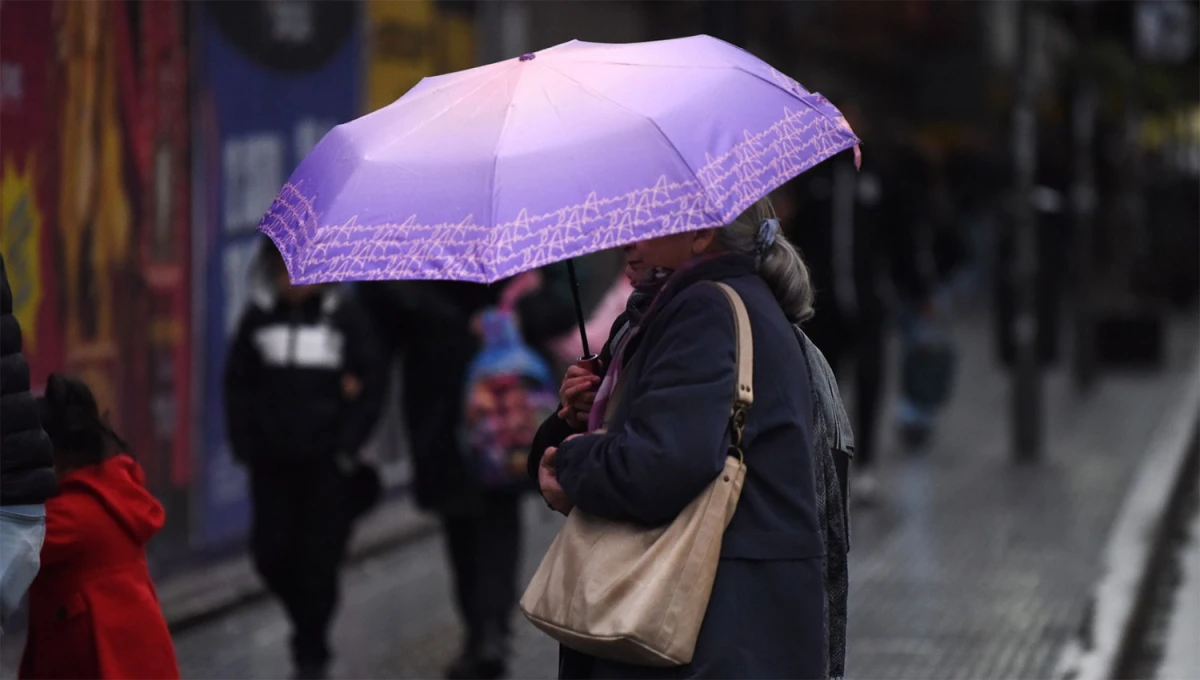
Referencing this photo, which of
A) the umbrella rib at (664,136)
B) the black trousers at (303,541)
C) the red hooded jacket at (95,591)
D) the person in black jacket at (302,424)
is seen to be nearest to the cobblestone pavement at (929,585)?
the black trousers at (303,541)

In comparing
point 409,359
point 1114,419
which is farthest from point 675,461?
point 1114,419

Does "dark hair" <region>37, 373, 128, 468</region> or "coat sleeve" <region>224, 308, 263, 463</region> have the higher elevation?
"dark hair" <region>37, 373, 128, 468</region>

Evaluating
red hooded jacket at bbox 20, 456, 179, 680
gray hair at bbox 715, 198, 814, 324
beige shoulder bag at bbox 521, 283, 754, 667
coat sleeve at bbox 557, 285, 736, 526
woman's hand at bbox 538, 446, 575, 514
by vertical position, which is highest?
gray hair at bbox 715, 198, 814, 324

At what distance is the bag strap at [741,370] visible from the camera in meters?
3.22

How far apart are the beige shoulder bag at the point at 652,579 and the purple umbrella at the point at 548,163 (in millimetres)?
315

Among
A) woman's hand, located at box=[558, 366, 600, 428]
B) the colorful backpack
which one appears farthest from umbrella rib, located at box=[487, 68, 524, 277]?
the colorful backpack

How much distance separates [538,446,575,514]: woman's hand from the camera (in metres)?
3.39

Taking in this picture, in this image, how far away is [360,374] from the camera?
21.5ft

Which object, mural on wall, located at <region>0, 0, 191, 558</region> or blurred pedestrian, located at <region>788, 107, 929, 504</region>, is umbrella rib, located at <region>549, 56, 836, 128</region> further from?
blurred pedestrian, located at <region>788, 107, 929, 504</region>

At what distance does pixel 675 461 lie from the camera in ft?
10.3

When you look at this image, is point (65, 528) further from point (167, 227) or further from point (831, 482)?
point (167, 227)

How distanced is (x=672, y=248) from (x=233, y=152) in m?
5.89

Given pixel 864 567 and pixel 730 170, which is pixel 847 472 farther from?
pixel 864 567

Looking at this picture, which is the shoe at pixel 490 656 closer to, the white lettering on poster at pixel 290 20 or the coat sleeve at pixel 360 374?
the coat sleeve at pixel 360 374
